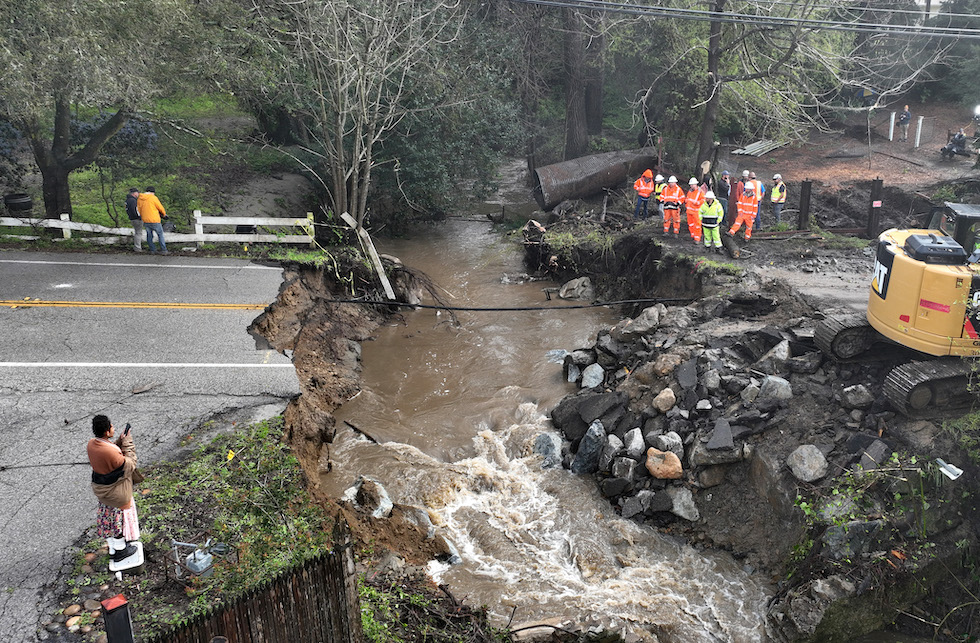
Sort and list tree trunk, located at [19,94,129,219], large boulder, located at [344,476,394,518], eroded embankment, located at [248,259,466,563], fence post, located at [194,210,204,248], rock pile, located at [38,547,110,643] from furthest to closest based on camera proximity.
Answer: fence post, located at [194,210,204,248] → tree trunk, located at [19,94,129,219] → large boulder, located at [344,476,394,518] → eroded embankment, located at [248,259,466,563] → rock pile, located at [38,547,110,643]

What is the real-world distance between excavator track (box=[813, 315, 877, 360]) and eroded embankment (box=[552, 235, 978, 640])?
237 mm

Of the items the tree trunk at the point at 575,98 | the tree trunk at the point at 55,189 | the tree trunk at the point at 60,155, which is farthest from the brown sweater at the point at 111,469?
the tree trunk at the point at 575,98

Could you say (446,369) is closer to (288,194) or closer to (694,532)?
(694,532)

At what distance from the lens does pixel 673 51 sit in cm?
2103

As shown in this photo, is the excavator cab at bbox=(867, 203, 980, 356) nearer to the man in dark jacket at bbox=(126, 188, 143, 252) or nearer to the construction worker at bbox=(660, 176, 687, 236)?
the construction worker at bbox=(660, 176, 687, 236)

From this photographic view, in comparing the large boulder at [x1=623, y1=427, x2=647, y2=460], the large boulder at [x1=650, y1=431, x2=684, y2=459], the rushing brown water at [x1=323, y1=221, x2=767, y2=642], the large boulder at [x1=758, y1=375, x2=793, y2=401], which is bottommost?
the rushing brown water at [x1=323, y1=221, x2=767, y2=642]

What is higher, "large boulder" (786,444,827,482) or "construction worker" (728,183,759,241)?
"construction worker" (728,183,759,241)

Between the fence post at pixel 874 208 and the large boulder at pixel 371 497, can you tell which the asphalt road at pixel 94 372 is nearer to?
the large boulder at pixel 371 497

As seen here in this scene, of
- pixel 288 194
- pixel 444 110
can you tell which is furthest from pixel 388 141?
pixel 288 194

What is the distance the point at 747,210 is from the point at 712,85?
4534mm

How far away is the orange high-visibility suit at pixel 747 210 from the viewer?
15.3 m

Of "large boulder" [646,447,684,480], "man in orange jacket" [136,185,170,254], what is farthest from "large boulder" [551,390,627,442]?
"man in orange jacket" [136,185,170,254]

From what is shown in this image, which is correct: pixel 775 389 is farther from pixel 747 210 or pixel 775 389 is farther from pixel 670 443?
pixel 747 210

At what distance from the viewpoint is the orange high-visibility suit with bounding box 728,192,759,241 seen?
50.3 feet
